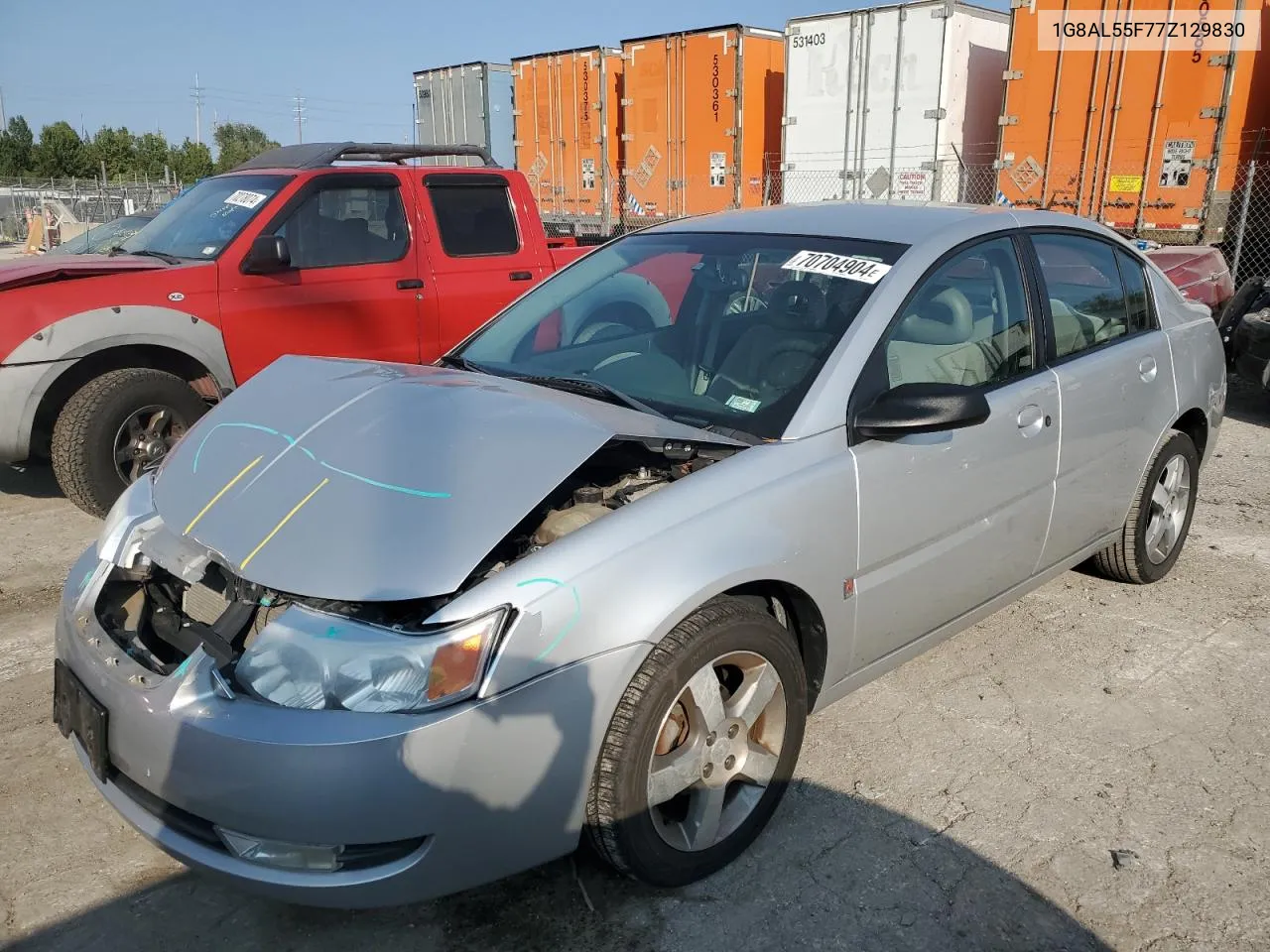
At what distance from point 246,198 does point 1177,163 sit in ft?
30.0

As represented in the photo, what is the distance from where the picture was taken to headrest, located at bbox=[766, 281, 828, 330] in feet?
9.85

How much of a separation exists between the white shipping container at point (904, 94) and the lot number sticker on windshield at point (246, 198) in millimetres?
7914

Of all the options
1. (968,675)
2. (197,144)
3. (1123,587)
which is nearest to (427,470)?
(968,675)

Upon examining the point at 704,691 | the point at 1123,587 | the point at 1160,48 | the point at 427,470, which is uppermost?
the point at 1160,48

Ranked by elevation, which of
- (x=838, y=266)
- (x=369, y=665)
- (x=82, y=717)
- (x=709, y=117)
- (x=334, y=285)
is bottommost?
(x=82, y=717)

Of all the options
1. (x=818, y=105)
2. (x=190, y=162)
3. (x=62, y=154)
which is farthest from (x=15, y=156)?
(x=818, y=105)

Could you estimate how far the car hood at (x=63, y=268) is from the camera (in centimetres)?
498

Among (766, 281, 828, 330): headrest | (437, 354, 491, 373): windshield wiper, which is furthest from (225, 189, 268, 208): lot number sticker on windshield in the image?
(766, 281, 828, 330): headrest

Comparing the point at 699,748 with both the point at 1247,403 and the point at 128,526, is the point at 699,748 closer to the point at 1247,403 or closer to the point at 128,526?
the point at 128,526

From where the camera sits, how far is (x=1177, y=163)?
10094 millimetres

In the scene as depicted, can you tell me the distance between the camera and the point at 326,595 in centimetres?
211

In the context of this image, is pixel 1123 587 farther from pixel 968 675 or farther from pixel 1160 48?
pixel 1160 48

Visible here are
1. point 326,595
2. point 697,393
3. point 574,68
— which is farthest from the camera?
point 574,68

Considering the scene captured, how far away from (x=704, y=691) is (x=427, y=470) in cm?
88
